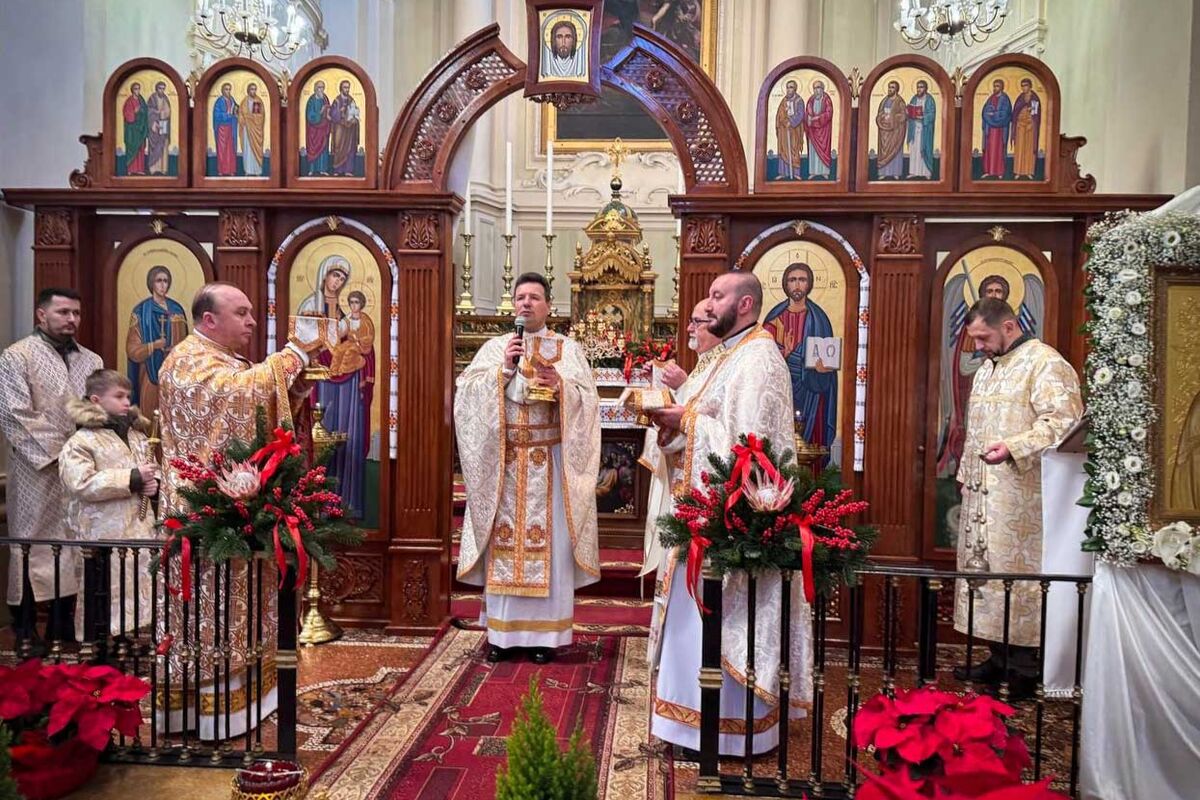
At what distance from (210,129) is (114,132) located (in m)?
0.67

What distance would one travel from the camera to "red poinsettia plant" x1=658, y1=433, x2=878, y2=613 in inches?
154

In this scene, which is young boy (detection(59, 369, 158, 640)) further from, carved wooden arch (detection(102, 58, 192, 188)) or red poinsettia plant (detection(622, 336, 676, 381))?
red poinsettia plant (detection(622, 336, 676, 381))

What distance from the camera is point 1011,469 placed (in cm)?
572

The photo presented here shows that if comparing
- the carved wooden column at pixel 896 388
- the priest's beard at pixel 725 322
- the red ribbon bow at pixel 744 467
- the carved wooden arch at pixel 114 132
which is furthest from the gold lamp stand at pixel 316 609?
the carved wooden column at pixel 896 388

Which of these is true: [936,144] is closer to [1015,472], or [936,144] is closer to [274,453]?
[1015,472]

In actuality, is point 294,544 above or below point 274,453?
below

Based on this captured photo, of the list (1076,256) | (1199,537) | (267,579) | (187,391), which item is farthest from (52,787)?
(1076,256)

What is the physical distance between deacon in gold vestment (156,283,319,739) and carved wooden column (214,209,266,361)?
6.51ft

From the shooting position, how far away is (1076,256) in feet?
21.3

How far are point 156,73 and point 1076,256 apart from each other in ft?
21.4

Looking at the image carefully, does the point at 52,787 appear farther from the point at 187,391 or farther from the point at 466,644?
the point at 466,644

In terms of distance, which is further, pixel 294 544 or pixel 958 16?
pixel 958 16

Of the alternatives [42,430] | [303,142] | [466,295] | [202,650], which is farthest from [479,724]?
[466,295]

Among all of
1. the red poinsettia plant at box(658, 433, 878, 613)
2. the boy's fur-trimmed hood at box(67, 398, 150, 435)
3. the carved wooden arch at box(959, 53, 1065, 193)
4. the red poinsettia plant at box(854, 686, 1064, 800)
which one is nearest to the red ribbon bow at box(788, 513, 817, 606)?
the red poinsettia plant at box(658, 433, 878, 613)
